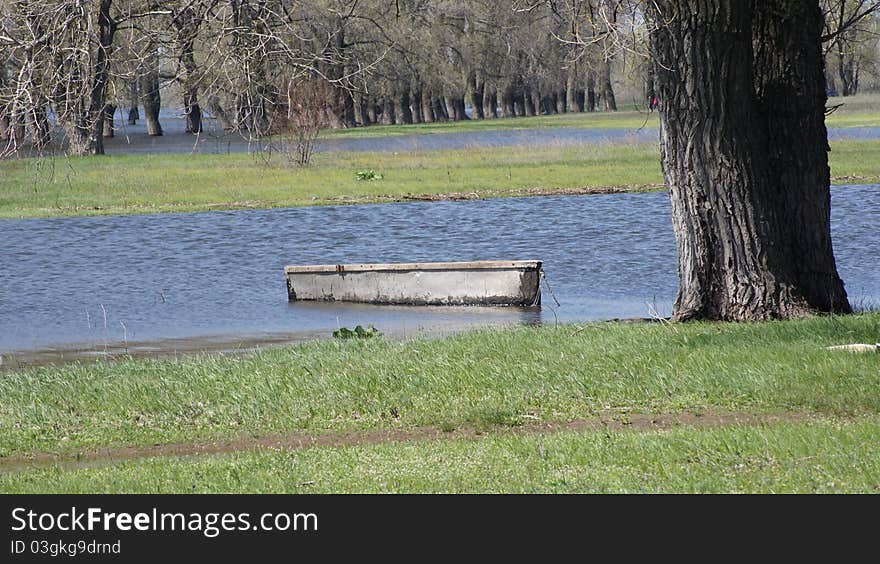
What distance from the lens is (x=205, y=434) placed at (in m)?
8.80

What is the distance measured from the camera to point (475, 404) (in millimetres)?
9109

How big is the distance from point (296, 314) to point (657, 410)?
30.6ft

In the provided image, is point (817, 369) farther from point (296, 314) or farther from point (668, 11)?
point (296, 314)

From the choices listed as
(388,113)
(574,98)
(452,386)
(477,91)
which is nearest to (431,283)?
(452,386)

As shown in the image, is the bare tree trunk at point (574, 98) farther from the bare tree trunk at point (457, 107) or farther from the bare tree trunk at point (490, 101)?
the bare tree trunk at point (457, 107)

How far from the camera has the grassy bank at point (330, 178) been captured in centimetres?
3359

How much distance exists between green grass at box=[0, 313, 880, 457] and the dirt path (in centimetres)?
15

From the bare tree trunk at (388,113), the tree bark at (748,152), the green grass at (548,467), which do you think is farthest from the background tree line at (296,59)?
the green grass at (548,467)

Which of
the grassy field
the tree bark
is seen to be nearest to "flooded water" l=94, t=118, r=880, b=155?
the tree bark

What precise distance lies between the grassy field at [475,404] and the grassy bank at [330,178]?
17536mm

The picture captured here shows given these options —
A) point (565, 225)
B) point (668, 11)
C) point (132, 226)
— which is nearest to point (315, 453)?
point (668, 11)

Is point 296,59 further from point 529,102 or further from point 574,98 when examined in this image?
point 574,98

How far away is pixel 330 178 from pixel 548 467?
3231 cm

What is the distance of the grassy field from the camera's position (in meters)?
6.94
